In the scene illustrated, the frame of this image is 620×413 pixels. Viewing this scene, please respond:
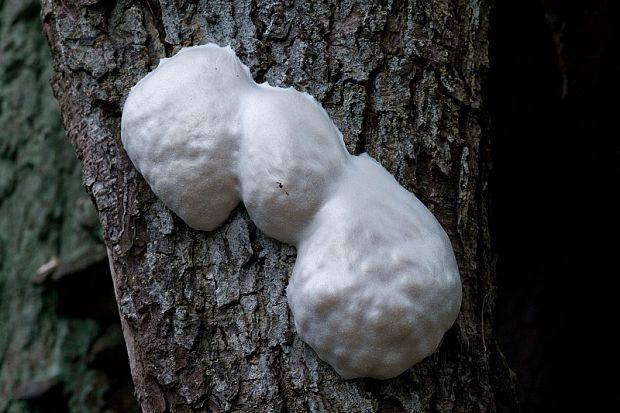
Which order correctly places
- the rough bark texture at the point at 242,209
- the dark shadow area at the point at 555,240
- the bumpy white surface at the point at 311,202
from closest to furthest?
1. the bumpy white surface at the point at 311,202
2. the rough bark texture at the point at 242,209
3. the dark shadow area at the point at 555,240

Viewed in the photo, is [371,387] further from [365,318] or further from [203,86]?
[203,86]

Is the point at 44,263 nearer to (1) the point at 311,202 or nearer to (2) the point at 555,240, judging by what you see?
(1) the point at 311,202

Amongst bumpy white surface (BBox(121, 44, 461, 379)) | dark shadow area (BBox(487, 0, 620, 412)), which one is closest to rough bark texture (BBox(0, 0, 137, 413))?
bumpy white surface (BBox(121, 44, 461, 379))

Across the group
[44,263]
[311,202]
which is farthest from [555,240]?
[44,263]

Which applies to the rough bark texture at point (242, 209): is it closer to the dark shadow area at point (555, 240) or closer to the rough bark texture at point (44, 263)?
the dark shadow area at point (555, 240)

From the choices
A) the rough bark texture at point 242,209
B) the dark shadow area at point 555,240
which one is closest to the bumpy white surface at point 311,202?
the rough bark texture at point 242,209

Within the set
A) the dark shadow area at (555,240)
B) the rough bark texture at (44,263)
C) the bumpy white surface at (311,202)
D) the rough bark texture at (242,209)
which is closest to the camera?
the bumpy white surface at (311,202)

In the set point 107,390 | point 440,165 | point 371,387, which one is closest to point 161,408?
point 371,387

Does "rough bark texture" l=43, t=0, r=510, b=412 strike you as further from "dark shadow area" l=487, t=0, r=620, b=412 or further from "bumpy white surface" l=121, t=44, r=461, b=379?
"dark shadow area" l=487, t=0, r=620, b=412
